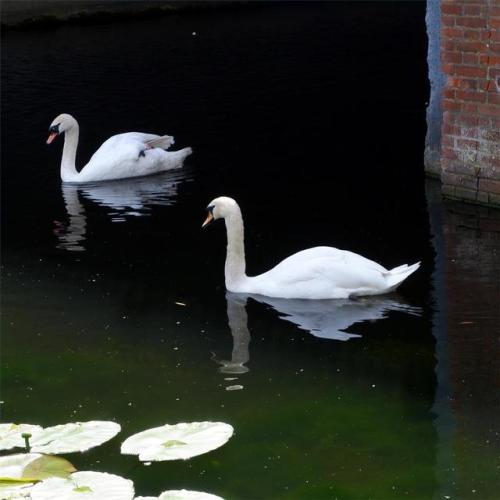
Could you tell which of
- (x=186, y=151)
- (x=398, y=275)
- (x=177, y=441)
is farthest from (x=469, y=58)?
(x=177, y=441)

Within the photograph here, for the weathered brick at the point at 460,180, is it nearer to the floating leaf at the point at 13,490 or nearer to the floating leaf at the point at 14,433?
the floating leaf at the point at 14,433

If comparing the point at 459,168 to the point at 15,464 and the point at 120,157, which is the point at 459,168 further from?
the point at 15,464

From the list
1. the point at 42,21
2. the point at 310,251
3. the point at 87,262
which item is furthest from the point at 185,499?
the point at 42,21

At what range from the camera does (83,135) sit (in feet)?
47.0

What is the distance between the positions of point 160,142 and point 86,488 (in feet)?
25.6

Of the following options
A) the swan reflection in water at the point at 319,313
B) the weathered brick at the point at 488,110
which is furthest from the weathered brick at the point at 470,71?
the swan reflection in water at the point at 319,313

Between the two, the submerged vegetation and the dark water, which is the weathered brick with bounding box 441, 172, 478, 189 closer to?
the dark water

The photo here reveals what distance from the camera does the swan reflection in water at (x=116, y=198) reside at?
10148 mm

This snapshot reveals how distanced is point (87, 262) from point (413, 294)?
2.47 metres

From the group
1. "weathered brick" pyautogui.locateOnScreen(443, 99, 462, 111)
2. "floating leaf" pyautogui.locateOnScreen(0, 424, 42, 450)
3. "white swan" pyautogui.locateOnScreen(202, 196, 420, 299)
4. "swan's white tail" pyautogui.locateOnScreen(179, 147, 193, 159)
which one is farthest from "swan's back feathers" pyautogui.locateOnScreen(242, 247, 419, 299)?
"swan's white tail" pyautogui.locateOnScreen(179, 147, 193, 159)

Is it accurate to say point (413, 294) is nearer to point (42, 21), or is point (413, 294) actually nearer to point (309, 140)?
A: point (309, 140)

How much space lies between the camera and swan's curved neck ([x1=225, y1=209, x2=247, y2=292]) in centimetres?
842

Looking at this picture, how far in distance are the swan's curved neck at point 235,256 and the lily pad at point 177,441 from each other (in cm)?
258

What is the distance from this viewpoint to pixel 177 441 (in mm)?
5652
